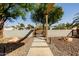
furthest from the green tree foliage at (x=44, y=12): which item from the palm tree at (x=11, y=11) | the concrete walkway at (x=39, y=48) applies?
the concrete walkway at (x=39, y=48)

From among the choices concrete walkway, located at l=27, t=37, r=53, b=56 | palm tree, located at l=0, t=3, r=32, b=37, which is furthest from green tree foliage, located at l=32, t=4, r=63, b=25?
concrete walkway, located at l=27, t=37, r=53, b=56

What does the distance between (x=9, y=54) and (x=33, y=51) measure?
1.96 feet

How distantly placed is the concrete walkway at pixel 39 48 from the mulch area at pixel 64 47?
0.18 metres

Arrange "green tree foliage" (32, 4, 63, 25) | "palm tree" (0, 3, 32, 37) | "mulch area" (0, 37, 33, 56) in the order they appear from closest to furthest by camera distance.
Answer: "green tree foliage" (32, 4, 63, 25) → "palm tree" (0, 3, 32, 37) → "mulch area" (0, 37, 33, 56)

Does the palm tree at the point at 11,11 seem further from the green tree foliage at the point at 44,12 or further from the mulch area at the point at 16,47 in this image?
the mulch area at the point at 16,47

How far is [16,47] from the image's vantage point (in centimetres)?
710

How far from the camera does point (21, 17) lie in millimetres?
6516

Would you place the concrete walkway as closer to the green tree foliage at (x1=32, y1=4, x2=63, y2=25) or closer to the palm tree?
the green tree foliage at (x1=32, y1=4, x2=63, y2=25)

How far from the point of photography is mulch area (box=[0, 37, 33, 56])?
268 inches

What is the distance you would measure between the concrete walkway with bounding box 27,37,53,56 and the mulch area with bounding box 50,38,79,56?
7.2 inches

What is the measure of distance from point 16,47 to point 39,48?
1.97 ft

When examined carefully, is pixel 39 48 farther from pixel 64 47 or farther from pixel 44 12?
pixel 44 12

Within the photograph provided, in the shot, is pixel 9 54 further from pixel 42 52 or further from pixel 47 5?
pixel 47 5

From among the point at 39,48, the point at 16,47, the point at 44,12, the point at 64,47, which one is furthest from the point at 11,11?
the point at 64,47
